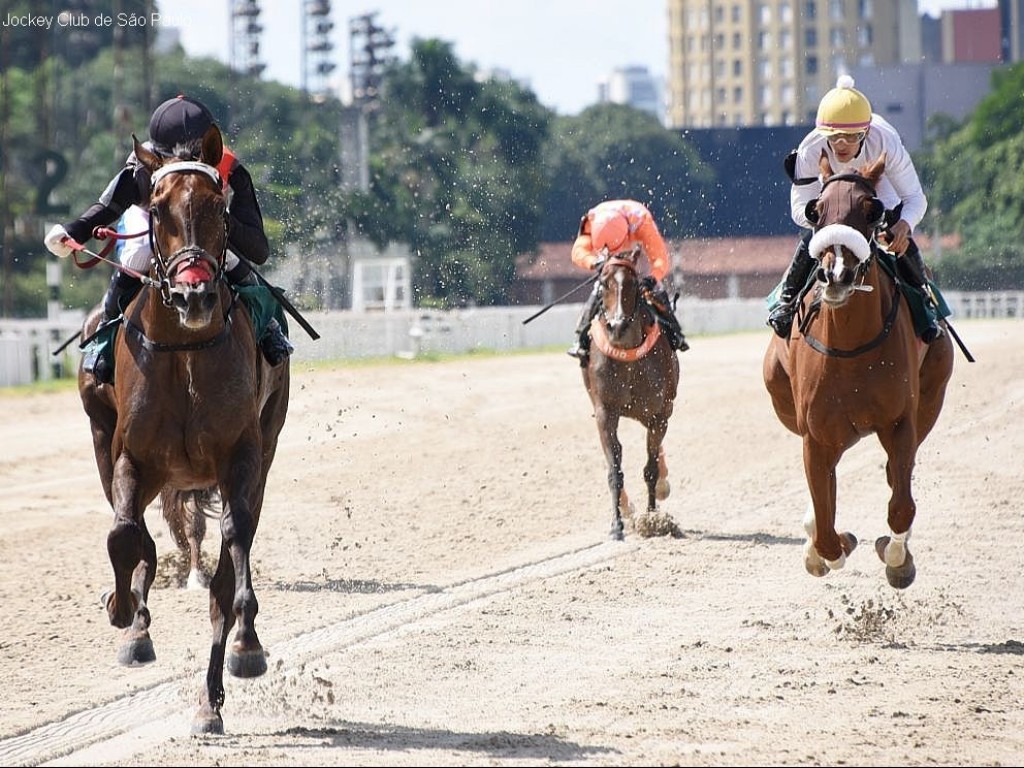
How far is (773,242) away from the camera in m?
57.7

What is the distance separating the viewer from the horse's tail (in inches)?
409

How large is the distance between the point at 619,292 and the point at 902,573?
4.47 meters

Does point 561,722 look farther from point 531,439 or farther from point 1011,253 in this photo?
point 1011,253

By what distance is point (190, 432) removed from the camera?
754 cm

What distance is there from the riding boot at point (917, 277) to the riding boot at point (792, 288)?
526 millimetres

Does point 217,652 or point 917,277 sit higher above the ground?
point 917,277

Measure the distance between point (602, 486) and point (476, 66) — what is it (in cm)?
5016

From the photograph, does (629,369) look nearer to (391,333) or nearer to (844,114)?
(844,114)

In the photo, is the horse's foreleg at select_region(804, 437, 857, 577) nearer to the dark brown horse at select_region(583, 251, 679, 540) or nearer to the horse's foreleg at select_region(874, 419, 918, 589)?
the horse's foreleg at select_region(874, 419, 918, 589)

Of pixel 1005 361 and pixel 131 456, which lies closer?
pixel 131 456

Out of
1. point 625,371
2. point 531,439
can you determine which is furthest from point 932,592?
point 531,439

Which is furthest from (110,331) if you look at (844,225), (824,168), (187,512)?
(824,168)

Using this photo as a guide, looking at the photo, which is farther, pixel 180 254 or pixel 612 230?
pixel 612 230

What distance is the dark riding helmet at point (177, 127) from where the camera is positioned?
8.01 m
